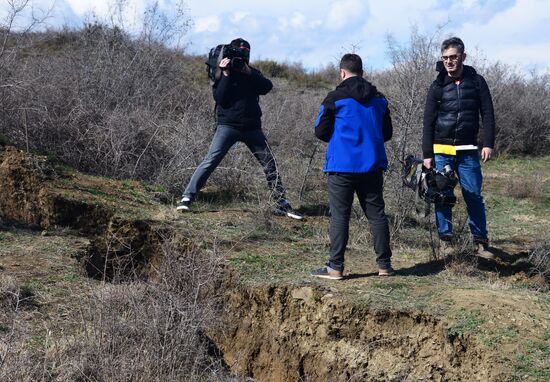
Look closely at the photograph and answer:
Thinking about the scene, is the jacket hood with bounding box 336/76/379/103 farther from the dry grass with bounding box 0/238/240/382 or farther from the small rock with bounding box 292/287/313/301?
the dry grass with bounding box 0/238/240/382

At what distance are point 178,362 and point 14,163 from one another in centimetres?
437

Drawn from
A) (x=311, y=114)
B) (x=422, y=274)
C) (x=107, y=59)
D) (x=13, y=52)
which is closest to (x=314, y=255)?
(x=422, y=274)

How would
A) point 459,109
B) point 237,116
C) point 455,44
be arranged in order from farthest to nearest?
1. point 237,116
2. point 459,109
3. point 455,44

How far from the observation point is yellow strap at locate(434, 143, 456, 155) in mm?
6043

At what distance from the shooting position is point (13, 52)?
8828 millimetres

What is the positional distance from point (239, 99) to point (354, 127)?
2.33 metres

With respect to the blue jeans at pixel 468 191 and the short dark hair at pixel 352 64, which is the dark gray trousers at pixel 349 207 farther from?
the blue jeans at pixel 468 191

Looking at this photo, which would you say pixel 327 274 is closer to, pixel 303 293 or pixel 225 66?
pixel 303 293

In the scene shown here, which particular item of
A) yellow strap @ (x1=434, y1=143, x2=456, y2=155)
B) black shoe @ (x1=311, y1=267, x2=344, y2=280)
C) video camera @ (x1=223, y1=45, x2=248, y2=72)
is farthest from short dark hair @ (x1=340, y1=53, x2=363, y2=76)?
video camera @ (x1=223, y1=45, x2=248, y2=72)

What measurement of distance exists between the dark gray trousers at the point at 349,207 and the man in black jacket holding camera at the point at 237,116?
6.11ft

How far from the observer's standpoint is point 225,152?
24.1ft

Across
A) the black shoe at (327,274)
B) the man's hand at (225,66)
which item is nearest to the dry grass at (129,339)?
the black shoe at (327,274)

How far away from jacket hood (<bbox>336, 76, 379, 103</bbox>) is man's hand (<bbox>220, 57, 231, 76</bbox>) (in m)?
2.13

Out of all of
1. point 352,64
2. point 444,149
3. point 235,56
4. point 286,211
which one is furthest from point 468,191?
point 235,56
